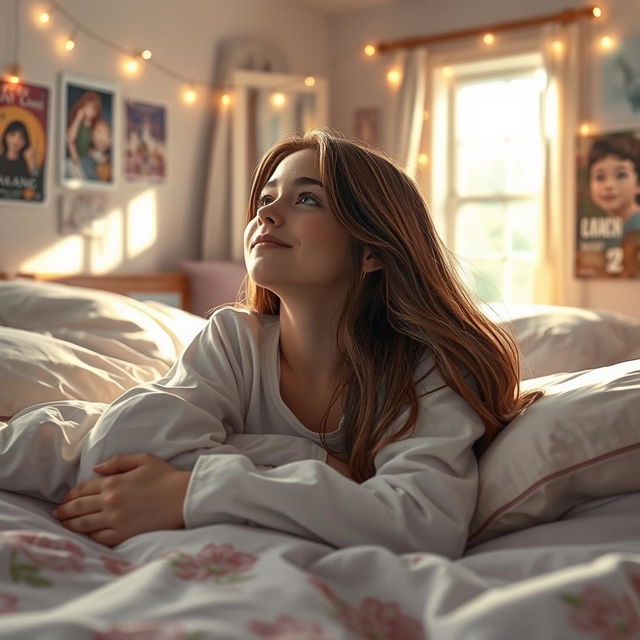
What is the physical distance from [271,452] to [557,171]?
8.86ft

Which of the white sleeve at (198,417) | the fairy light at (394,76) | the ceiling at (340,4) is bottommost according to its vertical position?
the white sleeve at (198,417)

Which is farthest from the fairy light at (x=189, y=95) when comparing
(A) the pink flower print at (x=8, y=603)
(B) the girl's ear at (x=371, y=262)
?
(A) the pink flower print at (x=8, y=603)

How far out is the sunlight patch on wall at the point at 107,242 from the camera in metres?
3.52

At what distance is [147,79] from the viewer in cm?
373

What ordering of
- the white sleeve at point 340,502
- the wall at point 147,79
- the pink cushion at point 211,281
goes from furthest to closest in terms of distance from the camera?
the pink cushion at point 211,281
the wall at point 147,79
the white sleeve at point 340,502

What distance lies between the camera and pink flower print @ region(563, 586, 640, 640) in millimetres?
884

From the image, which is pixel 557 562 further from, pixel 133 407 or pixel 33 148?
pixel 33 148

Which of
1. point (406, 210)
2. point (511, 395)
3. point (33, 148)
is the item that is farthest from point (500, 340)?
point (33, 148)

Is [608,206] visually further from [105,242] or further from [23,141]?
[23,141]

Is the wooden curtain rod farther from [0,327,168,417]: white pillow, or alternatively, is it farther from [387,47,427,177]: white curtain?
[0,327,168,417]: white pillow

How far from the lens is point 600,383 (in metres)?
1.42

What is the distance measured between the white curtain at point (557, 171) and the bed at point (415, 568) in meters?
2.17

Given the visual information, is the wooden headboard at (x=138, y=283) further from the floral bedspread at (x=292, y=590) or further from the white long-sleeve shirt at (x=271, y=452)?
the floral bedspread at (x=292, y=590)

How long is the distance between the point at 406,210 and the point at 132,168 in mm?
2290
